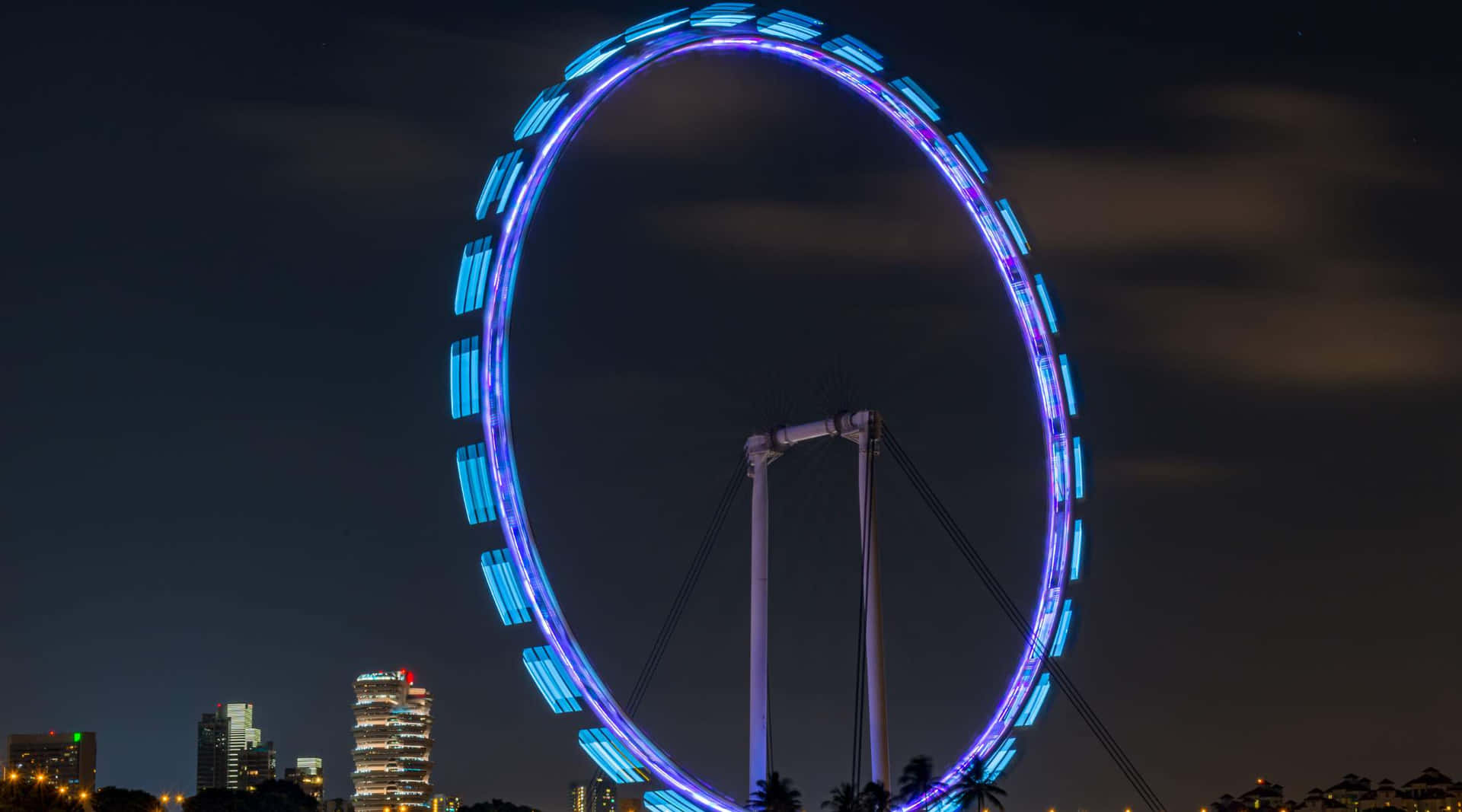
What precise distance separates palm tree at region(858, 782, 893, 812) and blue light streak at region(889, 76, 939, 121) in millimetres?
18085

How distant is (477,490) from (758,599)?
32.8 feet

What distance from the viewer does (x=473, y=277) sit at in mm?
47156

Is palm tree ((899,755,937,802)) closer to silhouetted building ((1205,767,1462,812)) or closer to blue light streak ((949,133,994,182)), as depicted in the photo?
blue light streak ((949,133,994,182))

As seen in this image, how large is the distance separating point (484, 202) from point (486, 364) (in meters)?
4.01

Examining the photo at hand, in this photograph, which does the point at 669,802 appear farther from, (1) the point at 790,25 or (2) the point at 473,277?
(1) the point at 790,25

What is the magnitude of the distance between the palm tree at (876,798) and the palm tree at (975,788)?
2.10 meters

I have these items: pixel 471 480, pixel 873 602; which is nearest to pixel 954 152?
pixel 873 602

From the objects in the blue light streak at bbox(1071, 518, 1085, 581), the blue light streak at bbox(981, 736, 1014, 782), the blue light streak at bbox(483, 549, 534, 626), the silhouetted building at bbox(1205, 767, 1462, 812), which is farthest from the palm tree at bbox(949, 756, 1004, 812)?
the silhouetted building at bbox(1205, 767, 1462, 812)

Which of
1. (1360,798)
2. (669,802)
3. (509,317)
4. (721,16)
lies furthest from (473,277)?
(1360,798)

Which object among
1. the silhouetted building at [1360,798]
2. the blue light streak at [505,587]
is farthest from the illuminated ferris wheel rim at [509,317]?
the silhouetted building at [1360,798]

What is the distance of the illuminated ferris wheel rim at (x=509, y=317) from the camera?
4641 centimetres

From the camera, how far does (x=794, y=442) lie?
176 ft

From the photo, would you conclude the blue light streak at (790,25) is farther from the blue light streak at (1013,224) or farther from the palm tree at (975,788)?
the palm tree at (975,788)

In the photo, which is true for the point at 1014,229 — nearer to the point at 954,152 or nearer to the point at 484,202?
the point at 954,152
